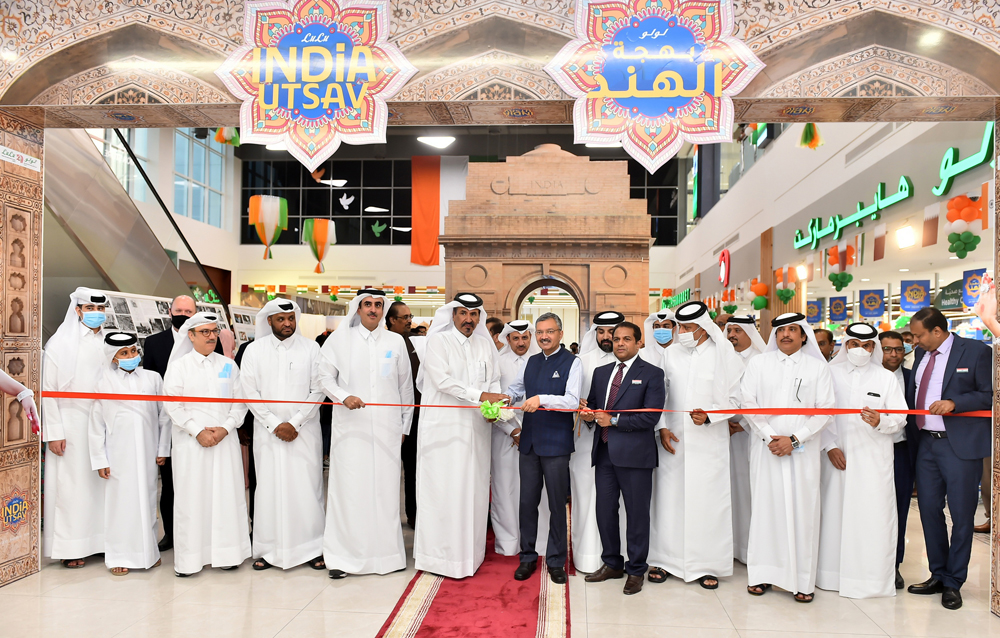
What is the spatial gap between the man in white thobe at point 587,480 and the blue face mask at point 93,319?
3.07m

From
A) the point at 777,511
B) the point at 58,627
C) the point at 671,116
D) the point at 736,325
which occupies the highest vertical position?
the point at 671,116

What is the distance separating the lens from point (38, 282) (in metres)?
4.28

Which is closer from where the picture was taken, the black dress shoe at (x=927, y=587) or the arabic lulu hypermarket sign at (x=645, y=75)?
the arabic lulu hypermarket sign at (x=645, y=75)

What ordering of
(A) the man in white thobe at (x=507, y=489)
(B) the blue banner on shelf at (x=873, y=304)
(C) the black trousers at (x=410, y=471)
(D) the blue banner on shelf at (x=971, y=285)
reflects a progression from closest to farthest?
1. (A) the man in white thobe at (x=507, y=489)
2. (D) the blue banner on shelf at (x=971, y=285)
3. (C) the black trousers at (x=410, y=471)
4. (B) the blue banner on shelf at (x=873, y=304)

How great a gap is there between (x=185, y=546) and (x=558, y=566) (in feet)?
7.26

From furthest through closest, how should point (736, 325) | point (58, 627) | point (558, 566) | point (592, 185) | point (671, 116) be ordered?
point (592, 185), point (736, 325), point (558, 566), point (671, 116), point (58, 627)

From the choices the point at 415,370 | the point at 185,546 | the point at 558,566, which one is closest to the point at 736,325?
the point at 558,566

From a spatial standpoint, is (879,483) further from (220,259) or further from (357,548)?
(220,259)

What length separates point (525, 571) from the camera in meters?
4.14

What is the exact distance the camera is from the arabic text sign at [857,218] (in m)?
6.77

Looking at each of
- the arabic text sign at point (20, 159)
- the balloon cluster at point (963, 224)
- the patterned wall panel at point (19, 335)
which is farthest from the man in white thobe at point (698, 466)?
the arabic text sign at point (20, 159)

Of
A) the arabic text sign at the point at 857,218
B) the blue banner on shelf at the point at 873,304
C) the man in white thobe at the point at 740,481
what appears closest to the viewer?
the man in white thobe at the point at 740,481

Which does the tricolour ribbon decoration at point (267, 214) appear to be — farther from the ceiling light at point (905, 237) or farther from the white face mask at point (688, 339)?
the white face mask at point (688, 339)

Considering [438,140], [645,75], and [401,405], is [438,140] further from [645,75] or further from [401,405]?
[645,75]
